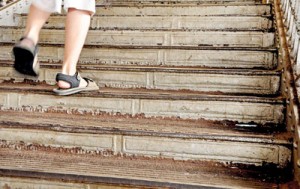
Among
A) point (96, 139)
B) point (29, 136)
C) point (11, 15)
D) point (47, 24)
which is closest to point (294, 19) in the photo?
point (96, 139)

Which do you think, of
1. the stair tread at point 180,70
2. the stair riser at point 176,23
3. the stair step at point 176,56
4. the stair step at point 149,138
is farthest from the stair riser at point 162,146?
the stair riser at point 176,23

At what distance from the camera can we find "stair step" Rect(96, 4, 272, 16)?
311cm

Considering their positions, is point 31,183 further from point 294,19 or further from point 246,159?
point 294,19

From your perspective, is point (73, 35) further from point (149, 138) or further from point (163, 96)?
point (149, 138)

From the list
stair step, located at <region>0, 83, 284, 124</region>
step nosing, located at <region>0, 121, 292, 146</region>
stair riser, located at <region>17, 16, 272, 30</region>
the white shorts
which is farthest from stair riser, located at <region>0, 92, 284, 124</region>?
stair riser, located at <region>17, 16, 272, 30</region>

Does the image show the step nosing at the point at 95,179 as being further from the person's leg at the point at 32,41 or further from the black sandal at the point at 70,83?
the black sandal at the point at 70,83

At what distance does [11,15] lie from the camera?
342 cm

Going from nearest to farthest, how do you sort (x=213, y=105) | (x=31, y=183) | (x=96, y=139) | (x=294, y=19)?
1. (x=31, y=183)
2. (x=96, y=139)
3. (x=213, y=105)
4. (x=294, y=19)

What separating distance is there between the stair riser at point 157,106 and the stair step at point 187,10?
4.28 feet

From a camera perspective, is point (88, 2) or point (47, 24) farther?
point (47, 24)

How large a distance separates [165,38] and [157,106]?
873 millimetres

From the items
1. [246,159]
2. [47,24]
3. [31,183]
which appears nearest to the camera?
[31,183]

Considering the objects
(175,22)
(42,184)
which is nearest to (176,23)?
(175,22)

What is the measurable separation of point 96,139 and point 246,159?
694mm
